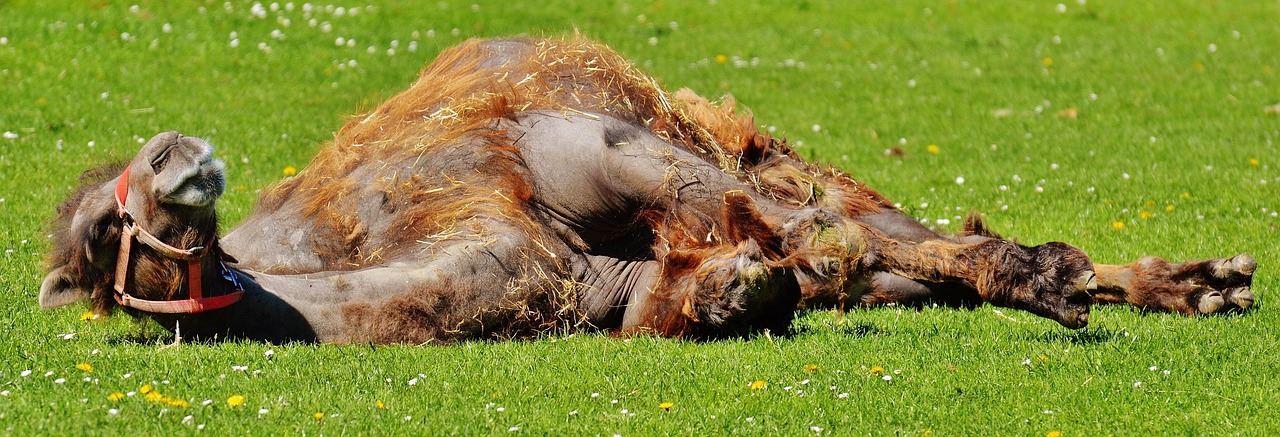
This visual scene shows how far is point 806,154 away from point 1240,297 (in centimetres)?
449

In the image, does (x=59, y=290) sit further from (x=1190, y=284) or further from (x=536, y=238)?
(x=1190, y=284)

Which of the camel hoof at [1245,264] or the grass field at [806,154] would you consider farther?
the camel hoof at [1245,264]

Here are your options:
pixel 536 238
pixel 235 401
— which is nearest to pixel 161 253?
pixel 235 401

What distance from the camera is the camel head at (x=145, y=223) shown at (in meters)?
4.45

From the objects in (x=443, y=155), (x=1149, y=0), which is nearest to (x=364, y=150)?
(x=443, y=155)

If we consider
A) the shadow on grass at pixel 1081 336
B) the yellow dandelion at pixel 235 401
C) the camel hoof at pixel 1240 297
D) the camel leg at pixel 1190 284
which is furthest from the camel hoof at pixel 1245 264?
the yellow dandelion at pixel 235 401

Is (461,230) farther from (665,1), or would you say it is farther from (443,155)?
(665,1)

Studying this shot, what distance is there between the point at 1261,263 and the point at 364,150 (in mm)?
4404

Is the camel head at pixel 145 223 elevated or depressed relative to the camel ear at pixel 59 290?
elevated

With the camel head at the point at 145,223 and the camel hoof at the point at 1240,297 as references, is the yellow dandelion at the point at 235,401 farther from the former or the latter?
the camel hoof at the point at 1240,297

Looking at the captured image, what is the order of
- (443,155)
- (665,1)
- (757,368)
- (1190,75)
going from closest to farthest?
(757,368) → (443,155) → (1190,75) → (665,1)

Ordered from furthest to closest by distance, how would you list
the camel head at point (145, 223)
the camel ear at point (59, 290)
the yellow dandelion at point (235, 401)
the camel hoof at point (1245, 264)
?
the camel hoof at point (1245, 264) → the camel ear at point (59, 290) → the camel head at point (145, 223) → the yellow dandelion at point (235, 401)

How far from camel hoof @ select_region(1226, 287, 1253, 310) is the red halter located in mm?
4033

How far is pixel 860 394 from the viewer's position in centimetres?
453
